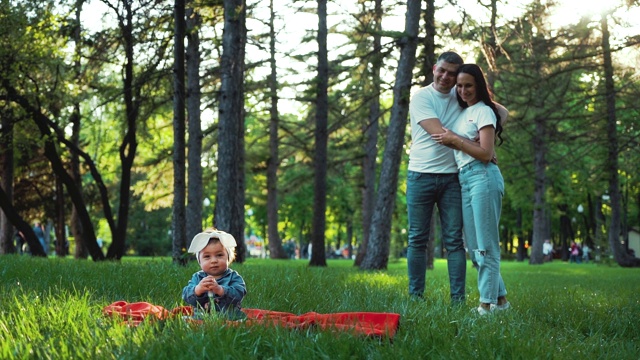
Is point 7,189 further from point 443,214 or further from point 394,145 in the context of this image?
point 443,214

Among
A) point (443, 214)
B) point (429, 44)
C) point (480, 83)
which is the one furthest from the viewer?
point (429, 44)

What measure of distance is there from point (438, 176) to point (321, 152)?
1487cm

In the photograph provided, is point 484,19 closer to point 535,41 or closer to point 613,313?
point 535,41

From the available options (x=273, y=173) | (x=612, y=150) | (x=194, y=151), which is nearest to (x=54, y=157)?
(x=194, y=151)

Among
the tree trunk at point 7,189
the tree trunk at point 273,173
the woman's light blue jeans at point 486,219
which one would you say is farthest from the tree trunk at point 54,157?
the woman's light blue jeans at point 486,219

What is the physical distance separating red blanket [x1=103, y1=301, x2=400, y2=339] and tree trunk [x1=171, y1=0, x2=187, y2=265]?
8617mm

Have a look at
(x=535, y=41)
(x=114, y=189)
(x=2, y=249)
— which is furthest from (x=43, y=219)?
(x=535, y=41)

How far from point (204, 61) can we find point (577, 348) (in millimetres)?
20303

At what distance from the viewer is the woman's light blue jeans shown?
6.90 metres

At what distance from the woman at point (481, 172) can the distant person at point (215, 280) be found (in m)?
2.31

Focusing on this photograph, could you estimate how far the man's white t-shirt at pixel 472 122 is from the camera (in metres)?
6.95

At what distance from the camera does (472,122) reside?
23.2ft

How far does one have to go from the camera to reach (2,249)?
24.9 meters

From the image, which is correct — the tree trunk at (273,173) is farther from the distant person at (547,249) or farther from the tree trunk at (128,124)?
the distant person at (547,249)
